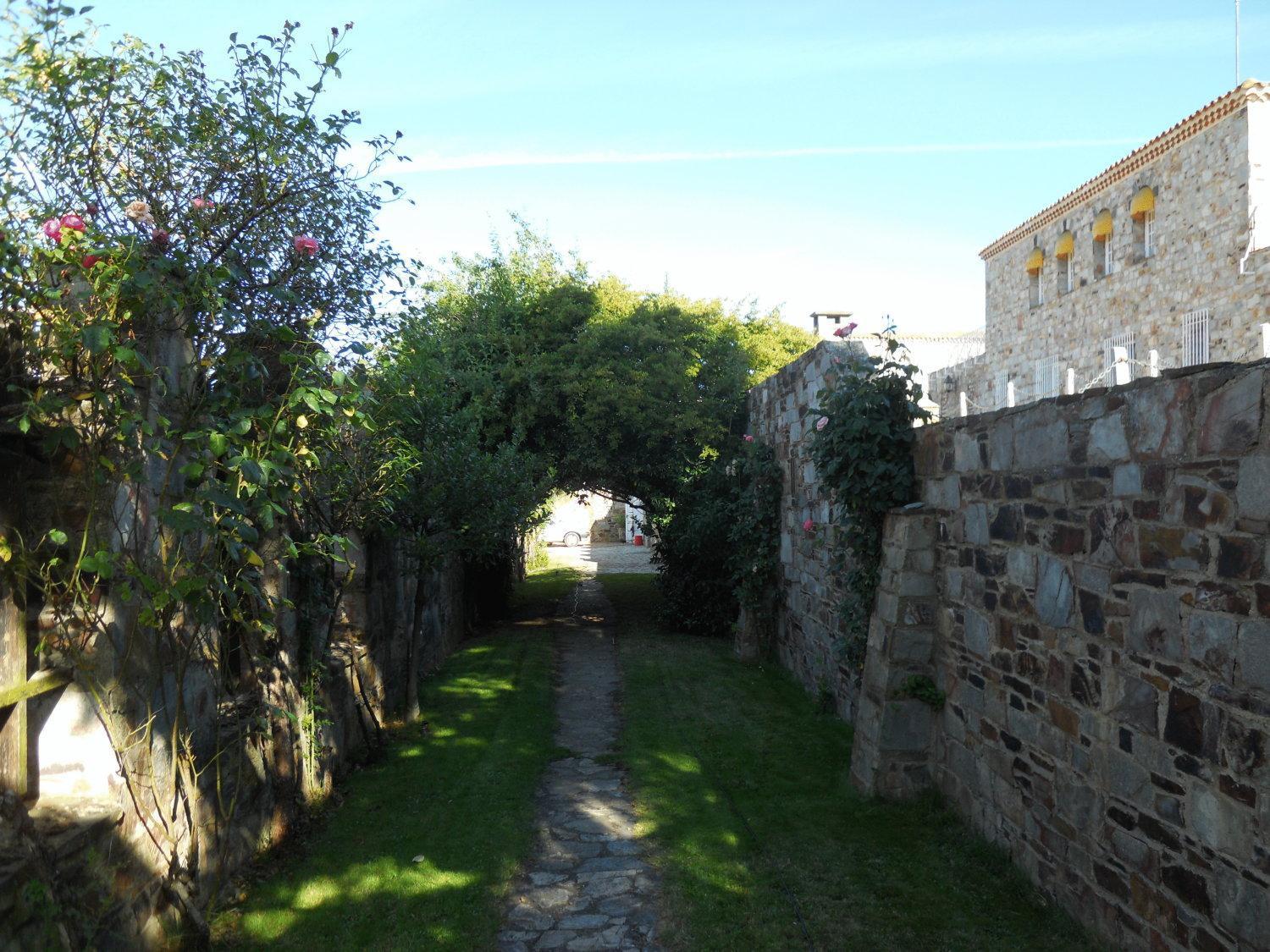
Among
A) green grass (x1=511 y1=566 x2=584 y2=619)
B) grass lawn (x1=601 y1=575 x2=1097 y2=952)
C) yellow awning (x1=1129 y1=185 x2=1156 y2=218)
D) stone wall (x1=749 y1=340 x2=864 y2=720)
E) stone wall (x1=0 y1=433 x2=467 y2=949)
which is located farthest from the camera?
green grass (x1=511 y1=566 x2=584 y2=619)

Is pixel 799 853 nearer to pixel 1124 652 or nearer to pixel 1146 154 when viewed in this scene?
pixel 1124 652

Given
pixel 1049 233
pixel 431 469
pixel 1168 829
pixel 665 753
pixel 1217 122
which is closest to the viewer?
pixel 1168 829

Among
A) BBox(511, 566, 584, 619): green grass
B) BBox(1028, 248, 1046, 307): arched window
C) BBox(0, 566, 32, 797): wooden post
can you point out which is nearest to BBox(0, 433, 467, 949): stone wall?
BBox(0, 566, 32, 797): wooden post

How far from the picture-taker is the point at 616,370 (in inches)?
541

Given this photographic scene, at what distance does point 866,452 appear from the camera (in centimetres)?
663

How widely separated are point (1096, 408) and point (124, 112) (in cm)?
530

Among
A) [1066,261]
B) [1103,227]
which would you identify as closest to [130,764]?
[1103,227]

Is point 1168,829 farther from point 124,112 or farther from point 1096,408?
point 124,112

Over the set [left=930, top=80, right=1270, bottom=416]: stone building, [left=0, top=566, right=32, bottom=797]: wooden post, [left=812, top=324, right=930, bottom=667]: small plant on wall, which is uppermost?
[left=930, top=80, right=1270, bottom=416]: stone building

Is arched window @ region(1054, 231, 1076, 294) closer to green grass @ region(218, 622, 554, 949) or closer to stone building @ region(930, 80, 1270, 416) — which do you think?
stone building @ region(930, 80, 1270, 416)

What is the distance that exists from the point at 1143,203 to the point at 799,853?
14228 millimetres

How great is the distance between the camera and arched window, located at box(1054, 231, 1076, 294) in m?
17.6

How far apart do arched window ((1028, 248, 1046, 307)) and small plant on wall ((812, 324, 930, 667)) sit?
44.0 ft

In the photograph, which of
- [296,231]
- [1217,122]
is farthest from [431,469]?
[1217,122]
